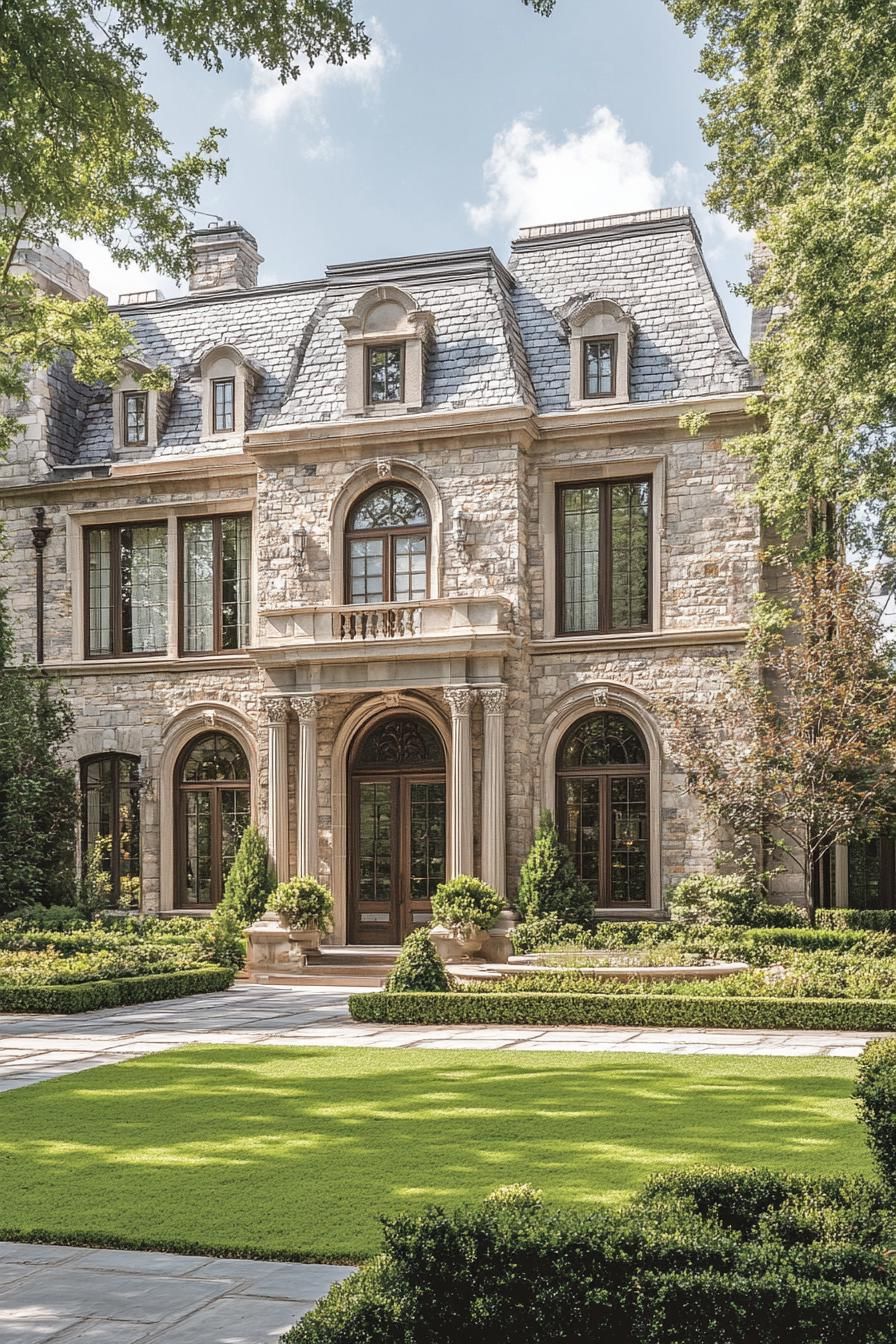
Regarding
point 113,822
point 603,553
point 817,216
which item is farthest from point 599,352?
point 113,822

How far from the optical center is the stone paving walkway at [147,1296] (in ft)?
16.3

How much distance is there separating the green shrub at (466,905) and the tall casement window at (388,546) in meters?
5.29

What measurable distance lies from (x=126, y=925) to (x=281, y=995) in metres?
5.28

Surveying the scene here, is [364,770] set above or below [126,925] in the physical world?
above

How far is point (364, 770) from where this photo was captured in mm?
23859

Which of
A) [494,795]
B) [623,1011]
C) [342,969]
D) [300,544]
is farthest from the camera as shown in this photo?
[300,544]

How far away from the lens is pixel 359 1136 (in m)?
8.27

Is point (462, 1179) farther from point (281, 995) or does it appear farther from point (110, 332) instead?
point (110, 332)

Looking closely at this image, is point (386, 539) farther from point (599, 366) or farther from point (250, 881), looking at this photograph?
point (250, 881)

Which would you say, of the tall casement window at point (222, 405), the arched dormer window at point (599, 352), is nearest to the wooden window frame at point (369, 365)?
the arched dormer window at point (599, 352)

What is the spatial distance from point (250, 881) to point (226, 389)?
9.27m

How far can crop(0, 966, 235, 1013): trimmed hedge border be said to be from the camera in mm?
15734

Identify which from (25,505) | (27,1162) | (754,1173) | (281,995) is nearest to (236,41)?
(27,1162)

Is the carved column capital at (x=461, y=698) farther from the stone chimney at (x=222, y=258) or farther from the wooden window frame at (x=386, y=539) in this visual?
the stone chimney at (x=222, y=258)
